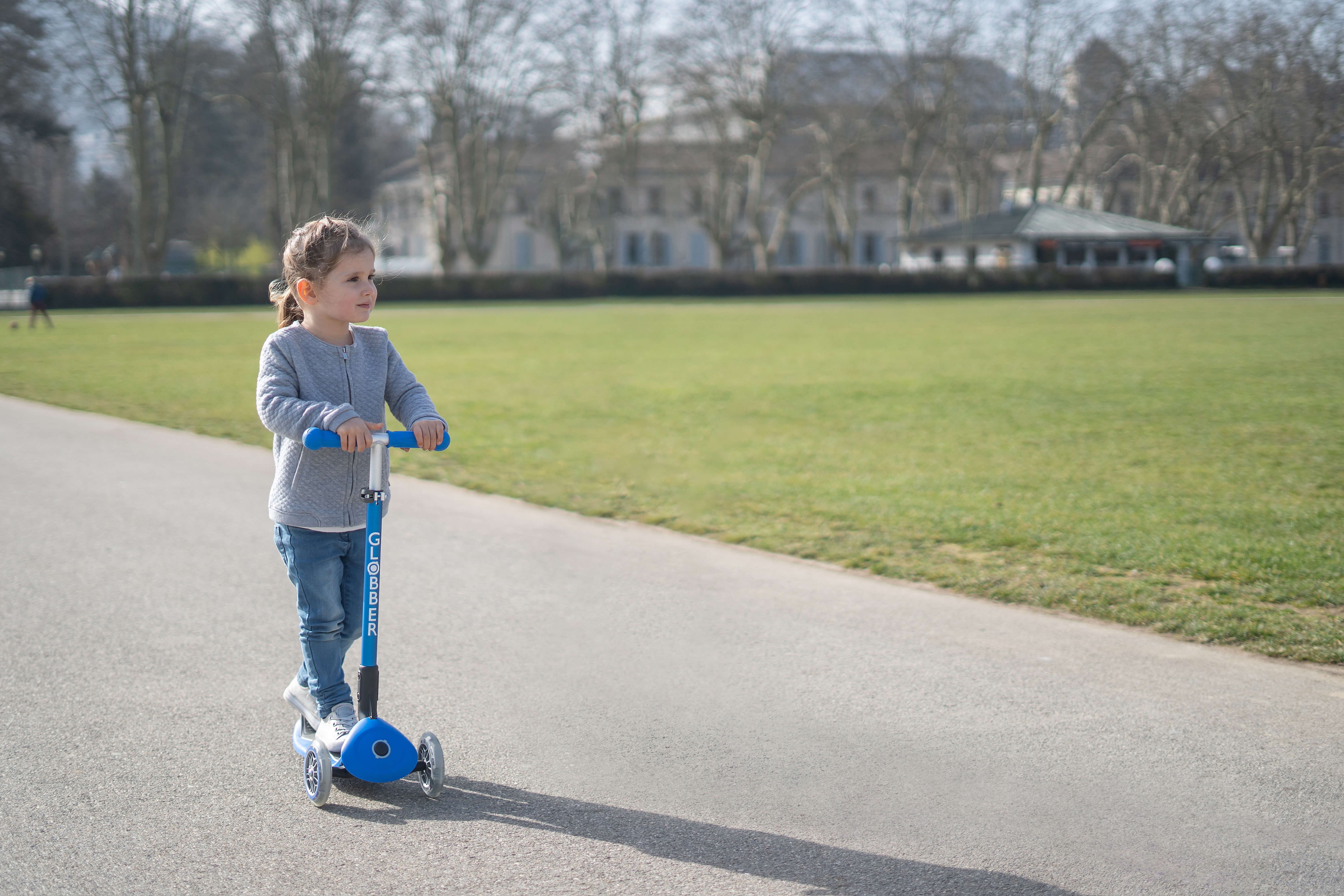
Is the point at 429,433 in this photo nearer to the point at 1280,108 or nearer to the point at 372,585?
the point at 372,585

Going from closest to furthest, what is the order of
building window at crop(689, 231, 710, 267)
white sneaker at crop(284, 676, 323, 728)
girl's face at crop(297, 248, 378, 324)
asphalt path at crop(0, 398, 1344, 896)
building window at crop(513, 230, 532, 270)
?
asphalt path at crop(0, 398, 1344, 896), girl's face at crop(297, 248, 378, 324), white sneaker at crop(284, 676, 323, 728), building window at crop(513, 230, 532, 270), building window at crop(689, 231, 710, 267)

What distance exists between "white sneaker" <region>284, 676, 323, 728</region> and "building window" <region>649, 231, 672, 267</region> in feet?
258

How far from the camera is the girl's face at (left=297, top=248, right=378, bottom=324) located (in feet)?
11.7

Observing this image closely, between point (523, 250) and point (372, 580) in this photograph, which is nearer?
point (372, 580)

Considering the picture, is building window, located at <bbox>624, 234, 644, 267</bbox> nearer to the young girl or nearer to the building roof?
the building roof

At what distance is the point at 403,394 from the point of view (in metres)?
3.79

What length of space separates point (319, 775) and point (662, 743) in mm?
1115

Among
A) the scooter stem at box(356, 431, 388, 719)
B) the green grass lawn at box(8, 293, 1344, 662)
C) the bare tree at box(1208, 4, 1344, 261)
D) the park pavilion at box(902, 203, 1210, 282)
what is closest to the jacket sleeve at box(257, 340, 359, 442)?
the scooter stem at box(356, 431, 388, 719)

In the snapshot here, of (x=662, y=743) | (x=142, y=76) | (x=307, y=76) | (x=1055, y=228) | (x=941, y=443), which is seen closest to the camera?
(x=662, y=743)

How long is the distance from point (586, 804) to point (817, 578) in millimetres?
3010

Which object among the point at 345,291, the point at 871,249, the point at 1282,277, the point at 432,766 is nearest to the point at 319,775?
the point at 432,766

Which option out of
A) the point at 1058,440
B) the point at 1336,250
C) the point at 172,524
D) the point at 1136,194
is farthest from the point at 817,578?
the point at 1336,250

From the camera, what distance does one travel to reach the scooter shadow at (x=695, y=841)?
307 cm

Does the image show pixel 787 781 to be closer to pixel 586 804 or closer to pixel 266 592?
pixel 586 804
